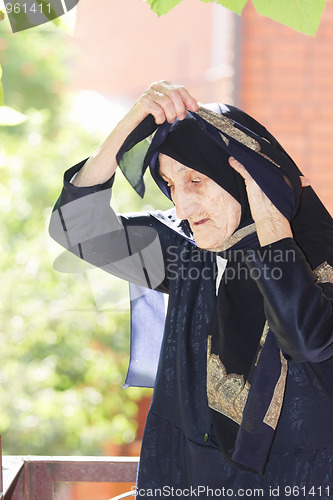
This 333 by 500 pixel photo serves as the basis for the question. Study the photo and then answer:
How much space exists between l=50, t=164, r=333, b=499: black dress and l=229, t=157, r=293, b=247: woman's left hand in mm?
28

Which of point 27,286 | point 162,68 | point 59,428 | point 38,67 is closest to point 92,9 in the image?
point 162,68

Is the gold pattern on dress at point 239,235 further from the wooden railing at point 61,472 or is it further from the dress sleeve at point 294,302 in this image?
the wooden railing at point 61,472

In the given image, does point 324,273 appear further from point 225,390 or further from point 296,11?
point 296,11

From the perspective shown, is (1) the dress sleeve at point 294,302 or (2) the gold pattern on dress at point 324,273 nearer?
(1) the dress sleeve at point 294,302

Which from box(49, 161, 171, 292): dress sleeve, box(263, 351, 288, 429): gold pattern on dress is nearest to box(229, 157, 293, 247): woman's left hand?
box(263, 351, 288, 429): gold pattern on dress

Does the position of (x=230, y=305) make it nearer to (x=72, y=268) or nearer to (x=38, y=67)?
(x=72, y=268)

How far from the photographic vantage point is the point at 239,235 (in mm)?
1334

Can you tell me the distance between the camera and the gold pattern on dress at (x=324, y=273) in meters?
1.23

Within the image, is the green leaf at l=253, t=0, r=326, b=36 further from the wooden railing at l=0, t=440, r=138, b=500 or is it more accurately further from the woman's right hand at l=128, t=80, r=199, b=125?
the wooden railing at l=0, t=440, r=138, b=500

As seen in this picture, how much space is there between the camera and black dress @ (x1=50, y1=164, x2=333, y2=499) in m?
1.20

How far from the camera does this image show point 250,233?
4.34 ft

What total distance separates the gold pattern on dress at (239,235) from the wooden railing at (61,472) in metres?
0.61

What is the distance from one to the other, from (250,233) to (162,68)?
502 cm

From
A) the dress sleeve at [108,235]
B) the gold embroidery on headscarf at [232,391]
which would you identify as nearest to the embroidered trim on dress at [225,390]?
the gold embroidery on headscarf at [232,391]
